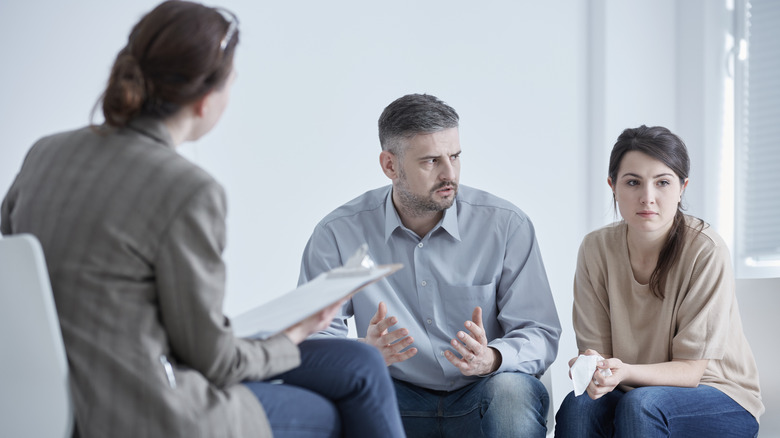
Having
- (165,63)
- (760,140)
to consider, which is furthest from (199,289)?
(760,140)

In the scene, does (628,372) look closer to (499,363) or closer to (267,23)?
(499,363)

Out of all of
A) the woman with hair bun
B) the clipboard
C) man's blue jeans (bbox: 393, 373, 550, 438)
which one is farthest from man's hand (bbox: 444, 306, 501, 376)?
the woman with hair bun

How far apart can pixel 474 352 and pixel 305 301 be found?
0.71 m

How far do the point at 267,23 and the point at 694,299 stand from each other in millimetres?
1797

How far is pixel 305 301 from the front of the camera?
4.04ft

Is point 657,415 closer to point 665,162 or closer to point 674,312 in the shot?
point 674,312

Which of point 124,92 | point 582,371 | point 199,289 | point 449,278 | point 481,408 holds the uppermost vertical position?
point 124,92

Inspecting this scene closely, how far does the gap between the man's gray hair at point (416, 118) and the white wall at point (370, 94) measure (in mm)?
735

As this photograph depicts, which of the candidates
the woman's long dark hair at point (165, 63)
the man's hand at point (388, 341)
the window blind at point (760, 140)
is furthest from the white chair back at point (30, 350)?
the window blind at point (760, 140)

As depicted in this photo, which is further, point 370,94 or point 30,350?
point 370,94

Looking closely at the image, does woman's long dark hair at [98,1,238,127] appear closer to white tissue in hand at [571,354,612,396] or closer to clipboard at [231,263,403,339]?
clipboard at [231,263,403,339]

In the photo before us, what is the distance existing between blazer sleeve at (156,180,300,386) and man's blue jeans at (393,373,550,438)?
0.85m

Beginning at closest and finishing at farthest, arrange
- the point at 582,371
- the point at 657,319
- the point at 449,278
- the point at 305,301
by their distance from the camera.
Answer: the point at 305,301, the point at 582,371, the point at 657,319, the point at 449,278

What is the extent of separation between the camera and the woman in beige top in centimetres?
178
